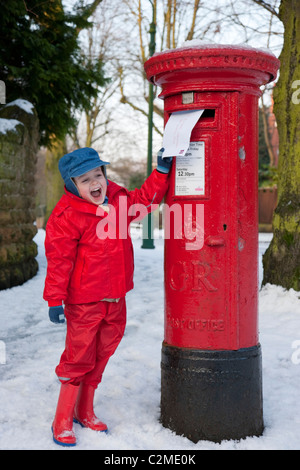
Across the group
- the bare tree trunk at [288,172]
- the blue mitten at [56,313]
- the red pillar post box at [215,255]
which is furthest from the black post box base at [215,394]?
the bare tree trunk at [288,172]

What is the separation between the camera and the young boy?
303cm

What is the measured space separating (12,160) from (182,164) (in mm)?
5013

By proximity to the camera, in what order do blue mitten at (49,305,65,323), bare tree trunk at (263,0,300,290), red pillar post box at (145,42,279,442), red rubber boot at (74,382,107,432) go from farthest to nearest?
bare tree trunk at (263,0,300,290) → red rubber boot at (74,382,107,432) → red pillar post box at (145,42,279,442) → blue mitten at (49,305,65,323)

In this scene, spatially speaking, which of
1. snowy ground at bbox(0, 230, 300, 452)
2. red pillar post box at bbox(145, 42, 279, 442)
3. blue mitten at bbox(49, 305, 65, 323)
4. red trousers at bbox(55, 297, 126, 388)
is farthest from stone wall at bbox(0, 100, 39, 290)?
red pillar post box at bbox(145, 42, 279, 442)

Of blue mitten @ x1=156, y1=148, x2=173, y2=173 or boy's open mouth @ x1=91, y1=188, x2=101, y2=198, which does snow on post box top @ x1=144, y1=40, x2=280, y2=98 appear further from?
boy's open mouth @ x1=91, y1=188, x2=101, y2=198

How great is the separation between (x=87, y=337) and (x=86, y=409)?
518 mm

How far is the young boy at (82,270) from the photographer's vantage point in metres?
3.03

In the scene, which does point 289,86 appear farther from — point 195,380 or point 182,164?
point 195,380

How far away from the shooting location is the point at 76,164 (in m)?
3.09

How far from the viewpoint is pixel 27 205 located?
8430 millimetres

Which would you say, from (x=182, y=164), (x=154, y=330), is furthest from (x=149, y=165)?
(x=182, y=164)

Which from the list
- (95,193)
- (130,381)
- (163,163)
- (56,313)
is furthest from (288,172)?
(56,313)

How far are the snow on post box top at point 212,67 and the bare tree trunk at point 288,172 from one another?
342 cm

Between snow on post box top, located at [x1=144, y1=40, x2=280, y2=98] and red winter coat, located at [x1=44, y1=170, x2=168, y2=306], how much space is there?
0.54 m
